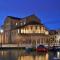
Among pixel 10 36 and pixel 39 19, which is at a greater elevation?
pixel 39 19

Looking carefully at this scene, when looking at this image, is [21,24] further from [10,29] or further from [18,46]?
Answer: [18,46]

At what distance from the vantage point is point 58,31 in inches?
4370

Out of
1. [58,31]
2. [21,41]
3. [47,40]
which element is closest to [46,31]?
[47,40]

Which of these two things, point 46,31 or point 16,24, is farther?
point 16,24

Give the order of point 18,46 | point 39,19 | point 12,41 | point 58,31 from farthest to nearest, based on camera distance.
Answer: point 58,31, point 39,19, point 12,41, point 18,46

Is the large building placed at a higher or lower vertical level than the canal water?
higher

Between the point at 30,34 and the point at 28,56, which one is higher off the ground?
the point at 30,34

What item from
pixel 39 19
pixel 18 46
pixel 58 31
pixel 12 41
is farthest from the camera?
pixel 58 31

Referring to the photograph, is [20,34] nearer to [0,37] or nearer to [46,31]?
[46,31]

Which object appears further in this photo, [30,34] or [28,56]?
[30,34]

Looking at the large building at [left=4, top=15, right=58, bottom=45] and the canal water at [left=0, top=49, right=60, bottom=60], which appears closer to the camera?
the canal water at [left=0, top=49, right=60, bottom=60]

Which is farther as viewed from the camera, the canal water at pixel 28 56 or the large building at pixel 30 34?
the large building at pixel 30 34

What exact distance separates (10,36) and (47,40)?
43.3 feet

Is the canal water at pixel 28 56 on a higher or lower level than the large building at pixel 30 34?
lower
